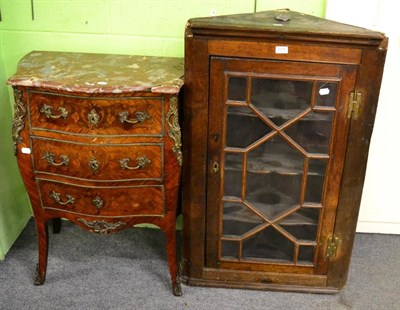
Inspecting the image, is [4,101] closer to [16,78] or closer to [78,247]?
[16,78]

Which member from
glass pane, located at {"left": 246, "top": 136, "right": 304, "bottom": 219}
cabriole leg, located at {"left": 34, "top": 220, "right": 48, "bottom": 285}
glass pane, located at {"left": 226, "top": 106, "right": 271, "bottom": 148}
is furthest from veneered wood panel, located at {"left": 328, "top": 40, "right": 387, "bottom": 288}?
cabriole leg, located at {"left": 34, "top": 220, "right": 48, "bottom": 285}

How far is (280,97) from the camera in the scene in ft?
6.62

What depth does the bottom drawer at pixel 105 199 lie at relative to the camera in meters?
2.11

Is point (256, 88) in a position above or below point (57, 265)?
above

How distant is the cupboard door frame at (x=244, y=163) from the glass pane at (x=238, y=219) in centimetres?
3

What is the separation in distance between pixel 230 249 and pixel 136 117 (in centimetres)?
77

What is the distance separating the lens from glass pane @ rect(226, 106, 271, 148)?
6.70 ft

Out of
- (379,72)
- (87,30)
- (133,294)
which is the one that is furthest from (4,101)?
(379,72)

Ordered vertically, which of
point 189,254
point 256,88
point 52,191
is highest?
point 256,88

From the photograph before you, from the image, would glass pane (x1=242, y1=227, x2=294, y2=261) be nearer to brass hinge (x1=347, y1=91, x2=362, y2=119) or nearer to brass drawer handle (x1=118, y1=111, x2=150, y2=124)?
brass hinge (x1=347, y1=91, x2=362, y2=119)

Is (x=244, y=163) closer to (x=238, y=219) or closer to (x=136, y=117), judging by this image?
(x=238, y=219)

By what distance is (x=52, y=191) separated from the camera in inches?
84.7

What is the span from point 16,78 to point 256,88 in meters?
Answer: 0.92

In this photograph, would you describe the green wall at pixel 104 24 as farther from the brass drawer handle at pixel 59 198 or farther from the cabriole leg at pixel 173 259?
the cabriole leg at pixel 173 259
